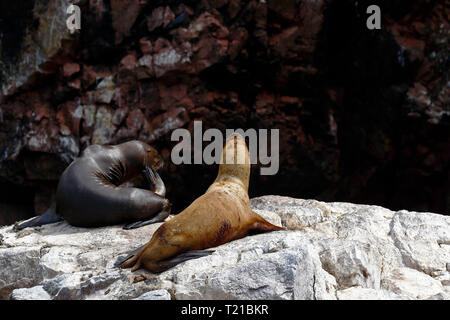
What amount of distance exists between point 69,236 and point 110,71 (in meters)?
4.95

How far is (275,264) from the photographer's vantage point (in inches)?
90.7

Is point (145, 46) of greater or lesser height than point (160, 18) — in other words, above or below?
below

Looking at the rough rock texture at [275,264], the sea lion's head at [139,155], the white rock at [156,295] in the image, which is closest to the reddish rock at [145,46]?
the sea lion's head at [139,155]

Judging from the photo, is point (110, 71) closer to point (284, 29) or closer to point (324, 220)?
point (284, 29)

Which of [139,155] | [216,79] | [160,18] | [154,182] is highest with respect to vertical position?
[160,18]

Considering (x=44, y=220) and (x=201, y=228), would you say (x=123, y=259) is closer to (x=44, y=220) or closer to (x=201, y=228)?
(x=201, y=228)

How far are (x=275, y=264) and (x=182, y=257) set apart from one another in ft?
2.05

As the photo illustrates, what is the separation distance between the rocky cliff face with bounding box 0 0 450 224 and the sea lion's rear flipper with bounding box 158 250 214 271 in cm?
533

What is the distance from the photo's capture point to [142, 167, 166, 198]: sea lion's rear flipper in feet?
16.1

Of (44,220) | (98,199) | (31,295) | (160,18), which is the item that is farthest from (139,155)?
(160,18)

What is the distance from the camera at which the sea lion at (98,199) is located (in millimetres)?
4125

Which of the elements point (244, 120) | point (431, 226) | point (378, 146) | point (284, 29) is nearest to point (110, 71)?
point (244, 120)

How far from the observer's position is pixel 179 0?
7.91 m
